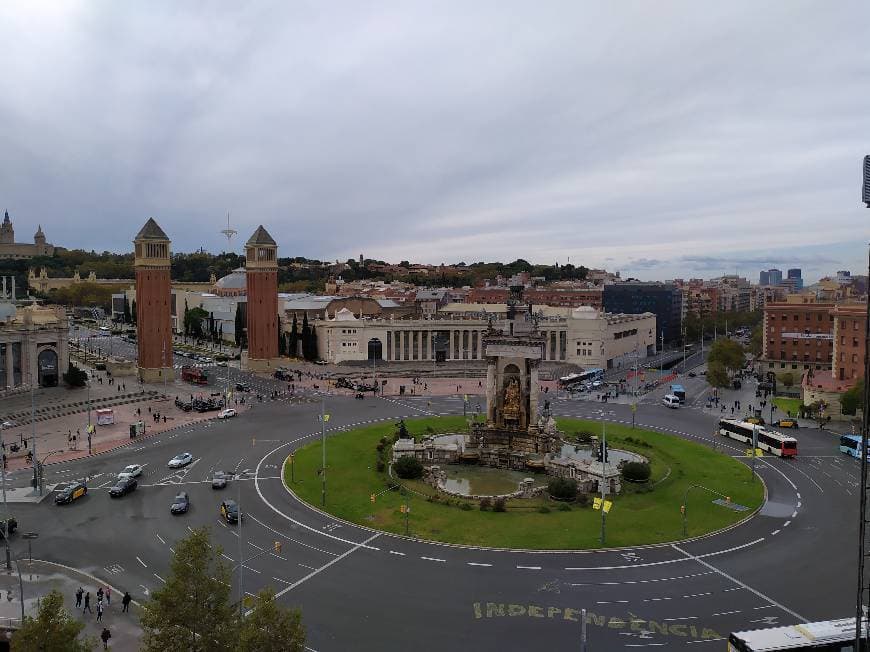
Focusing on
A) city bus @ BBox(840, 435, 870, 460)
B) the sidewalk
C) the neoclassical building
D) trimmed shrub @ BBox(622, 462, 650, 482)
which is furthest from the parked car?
city bus @ BBox(840, 435, 870, 460)

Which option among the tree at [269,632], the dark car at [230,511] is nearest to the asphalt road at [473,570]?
the dark car at [230,511]

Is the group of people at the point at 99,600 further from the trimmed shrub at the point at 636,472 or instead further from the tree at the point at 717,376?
the tree at the point at 717,376

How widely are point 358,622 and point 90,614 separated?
12224 millimetres

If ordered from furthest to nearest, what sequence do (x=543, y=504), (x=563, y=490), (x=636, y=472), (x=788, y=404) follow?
(x=788, y=404), (x=636, y=472), (x=563, y=490), (x=543, y=504)

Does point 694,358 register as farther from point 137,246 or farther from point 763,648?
point 763,648

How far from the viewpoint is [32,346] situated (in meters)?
81.8

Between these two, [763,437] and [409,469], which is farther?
[763,437]

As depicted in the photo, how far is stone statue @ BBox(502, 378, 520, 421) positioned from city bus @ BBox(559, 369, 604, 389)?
40674 millimetres

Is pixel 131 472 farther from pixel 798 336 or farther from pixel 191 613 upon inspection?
pixel 798 336

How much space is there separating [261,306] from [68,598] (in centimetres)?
8117

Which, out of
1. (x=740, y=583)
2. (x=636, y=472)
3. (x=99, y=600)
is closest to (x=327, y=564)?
(x=99, y=600)

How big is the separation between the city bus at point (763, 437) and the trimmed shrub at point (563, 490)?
22664mm

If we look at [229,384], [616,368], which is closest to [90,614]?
[229,384]

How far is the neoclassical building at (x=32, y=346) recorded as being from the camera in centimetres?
7988
